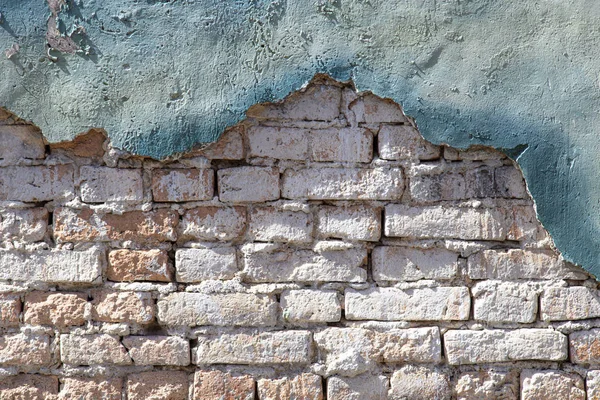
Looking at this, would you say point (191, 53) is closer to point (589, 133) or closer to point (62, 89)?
point (62, 89)

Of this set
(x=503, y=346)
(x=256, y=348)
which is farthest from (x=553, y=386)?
(x=256, y=348)

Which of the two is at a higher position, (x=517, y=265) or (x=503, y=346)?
(x=517, y=265)

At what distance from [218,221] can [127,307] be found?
372 millimetres

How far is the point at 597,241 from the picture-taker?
1908 millimetres

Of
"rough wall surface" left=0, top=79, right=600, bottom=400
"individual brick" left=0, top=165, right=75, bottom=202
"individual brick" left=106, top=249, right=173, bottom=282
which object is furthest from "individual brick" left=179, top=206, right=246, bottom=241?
"individual brick" left=0, top=165, right=75, bottom=202

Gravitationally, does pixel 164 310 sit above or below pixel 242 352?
above

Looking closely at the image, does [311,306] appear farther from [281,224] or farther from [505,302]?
[505,302]

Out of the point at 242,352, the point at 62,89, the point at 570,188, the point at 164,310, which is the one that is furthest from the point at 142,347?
the point at 570,188

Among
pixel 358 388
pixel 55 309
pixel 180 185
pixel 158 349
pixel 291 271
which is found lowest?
pixel 358 388

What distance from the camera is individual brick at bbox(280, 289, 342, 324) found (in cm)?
197

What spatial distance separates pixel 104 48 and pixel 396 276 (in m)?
1.08

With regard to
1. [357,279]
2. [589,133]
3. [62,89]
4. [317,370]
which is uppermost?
[62,89]

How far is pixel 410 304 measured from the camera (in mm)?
1970

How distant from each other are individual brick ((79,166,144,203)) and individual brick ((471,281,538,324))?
105 cm
